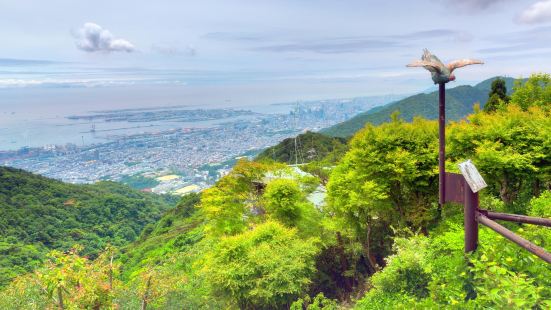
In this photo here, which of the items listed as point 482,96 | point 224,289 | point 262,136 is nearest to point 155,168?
point 262,136

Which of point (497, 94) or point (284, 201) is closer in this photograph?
point (284, 201)

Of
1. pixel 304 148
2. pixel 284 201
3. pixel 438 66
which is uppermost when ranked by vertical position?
pixel 438 66

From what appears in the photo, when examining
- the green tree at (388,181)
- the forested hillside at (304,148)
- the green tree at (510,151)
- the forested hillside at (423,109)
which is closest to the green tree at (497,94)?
the green tree at (510,151)

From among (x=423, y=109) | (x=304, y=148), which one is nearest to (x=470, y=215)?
(x=304, y=148)

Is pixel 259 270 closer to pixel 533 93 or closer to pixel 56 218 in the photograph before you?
pixel 533 93

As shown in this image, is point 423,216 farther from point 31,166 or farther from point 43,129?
point 43,129

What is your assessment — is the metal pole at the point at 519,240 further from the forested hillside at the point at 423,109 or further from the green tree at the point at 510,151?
the forested hillside at the point at 423,109

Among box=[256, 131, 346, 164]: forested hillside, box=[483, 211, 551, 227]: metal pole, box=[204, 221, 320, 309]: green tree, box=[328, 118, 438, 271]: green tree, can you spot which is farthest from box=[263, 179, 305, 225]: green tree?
box=[256, 131, 346, 164]: forested hillside
